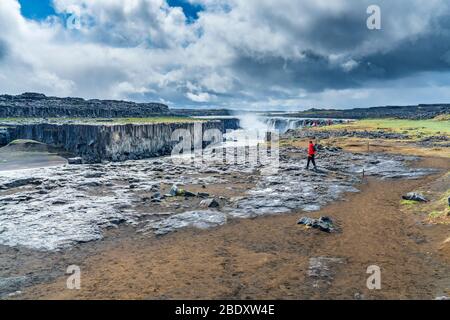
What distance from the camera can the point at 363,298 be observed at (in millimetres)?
9984

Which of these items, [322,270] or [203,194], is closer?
[322,270]

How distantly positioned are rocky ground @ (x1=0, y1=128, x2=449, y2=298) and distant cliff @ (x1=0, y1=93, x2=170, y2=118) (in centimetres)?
3971

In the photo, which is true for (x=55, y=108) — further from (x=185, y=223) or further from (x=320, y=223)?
(x=320, y=223)

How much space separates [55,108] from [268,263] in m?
64.6

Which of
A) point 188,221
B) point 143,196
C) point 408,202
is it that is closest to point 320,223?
point 188,221

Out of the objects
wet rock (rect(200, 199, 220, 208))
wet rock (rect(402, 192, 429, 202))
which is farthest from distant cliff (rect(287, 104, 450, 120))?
wet rock (rect(200, 199, 220, 208))

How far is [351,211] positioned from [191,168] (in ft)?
56.8

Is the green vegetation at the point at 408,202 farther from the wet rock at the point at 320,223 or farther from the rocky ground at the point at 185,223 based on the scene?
the wet rock at the point at 320,223

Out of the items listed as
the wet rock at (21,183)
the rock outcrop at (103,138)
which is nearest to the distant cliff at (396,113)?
the rock outcrop at (103,138)

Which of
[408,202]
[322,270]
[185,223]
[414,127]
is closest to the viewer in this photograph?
[322,270]

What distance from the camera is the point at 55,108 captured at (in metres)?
67.4

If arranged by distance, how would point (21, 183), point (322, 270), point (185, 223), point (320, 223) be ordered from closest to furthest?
point (322, 270) < point (320, 223) < point (185, 223) < point (21, 183)

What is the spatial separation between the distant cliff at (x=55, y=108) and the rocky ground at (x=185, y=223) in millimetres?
→ 39709
